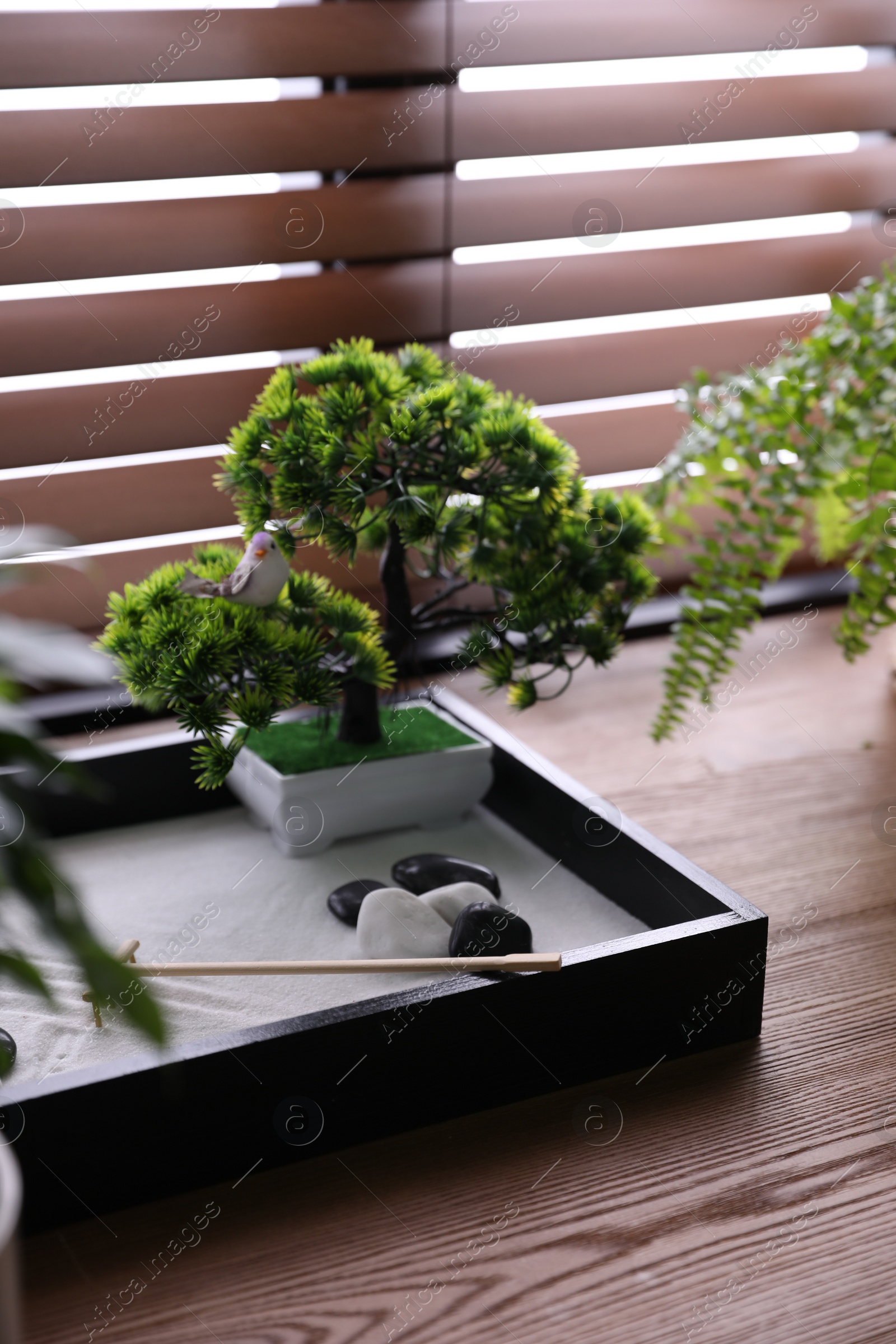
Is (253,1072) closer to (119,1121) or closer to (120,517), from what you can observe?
(119,1121)

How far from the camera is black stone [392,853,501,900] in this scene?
1.09 m

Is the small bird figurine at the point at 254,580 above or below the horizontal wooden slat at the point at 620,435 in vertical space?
above

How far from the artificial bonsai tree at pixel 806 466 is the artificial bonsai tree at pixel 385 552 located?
221 millimetres

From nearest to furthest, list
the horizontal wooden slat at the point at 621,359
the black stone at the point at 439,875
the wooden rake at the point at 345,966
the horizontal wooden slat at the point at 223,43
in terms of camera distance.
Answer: the wooden rake at the point at 345,966 < the black stone at the point at 439,875 < the horizontal wooden slat at the point at 223,43 < the horizontal wooden slat at the point at 621,359

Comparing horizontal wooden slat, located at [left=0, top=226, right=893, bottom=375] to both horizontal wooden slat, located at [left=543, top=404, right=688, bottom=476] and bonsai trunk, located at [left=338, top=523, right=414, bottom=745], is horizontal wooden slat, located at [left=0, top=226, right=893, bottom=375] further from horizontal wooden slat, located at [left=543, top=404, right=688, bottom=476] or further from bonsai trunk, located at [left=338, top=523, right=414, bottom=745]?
bonsai trunk, located at [left=338, top=523, right=414, bottom=745]

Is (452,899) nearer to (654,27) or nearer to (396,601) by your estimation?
(396,601)

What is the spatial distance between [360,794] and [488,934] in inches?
10.3

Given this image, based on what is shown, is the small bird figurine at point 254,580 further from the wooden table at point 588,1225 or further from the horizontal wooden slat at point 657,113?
the horizontal wooden slat at point 657,113

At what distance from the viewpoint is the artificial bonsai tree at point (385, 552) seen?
103 cm

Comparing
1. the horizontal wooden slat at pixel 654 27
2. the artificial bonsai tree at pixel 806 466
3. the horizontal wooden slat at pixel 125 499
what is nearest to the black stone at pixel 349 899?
the artificial bonsai tree at pixel 806 466

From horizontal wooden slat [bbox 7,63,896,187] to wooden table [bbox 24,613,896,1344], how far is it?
3.53 ft

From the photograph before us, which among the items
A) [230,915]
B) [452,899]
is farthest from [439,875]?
[230,915]

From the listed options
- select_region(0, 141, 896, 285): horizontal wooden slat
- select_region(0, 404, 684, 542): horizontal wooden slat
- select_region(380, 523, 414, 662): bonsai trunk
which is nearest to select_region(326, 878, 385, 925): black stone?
select_region(380, 523, 414, 662): bonsai trunk

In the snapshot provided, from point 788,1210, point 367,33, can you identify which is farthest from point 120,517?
point 788,1210
